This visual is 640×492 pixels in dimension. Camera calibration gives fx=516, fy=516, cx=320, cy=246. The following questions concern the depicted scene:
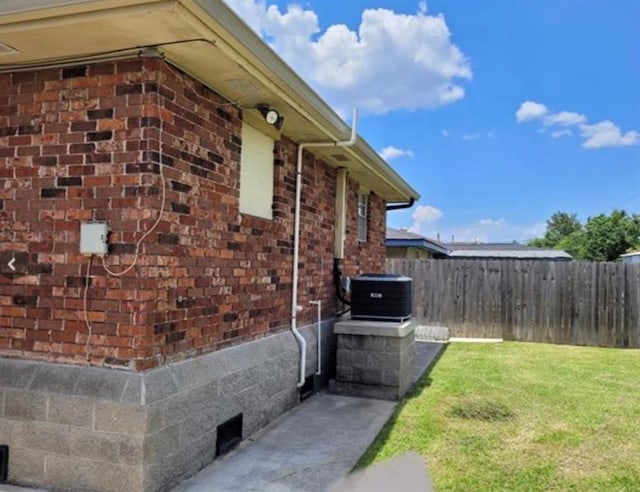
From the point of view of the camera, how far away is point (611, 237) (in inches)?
1406

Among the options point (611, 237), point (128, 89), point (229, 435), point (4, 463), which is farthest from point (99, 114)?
point (611, 237)

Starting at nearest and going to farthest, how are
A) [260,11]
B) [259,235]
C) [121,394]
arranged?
[121,394], [259,235], [260,11]

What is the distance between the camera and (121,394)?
331 cm

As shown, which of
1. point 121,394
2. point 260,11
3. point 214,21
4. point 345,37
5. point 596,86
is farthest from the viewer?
point 596,86

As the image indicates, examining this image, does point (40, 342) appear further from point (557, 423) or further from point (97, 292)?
point (557, 423)

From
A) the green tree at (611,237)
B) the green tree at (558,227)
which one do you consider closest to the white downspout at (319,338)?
the green tree at (611,237)

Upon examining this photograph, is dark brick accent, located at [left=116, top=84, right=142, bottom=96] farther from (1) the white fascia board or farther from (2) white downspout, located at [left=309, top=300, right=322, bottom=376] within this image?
(2) white downspout, located at [left=309, top=300, right=322, bottom=376]

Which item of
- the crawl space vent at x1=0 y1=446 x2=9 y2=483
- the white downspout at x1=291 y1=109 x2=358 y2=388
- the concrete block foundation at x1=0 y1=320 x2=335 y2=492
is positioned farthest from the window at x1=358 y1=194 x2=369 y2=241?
the crawl space vent at x1=0 y1=446 x2=9 y2=483

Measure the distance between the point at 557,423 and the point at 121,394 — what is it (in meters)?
4.33

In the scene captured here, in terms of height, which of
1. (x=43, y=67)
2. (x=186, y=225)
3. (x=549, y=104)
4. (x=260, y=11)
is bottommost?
(x=186, y=225)

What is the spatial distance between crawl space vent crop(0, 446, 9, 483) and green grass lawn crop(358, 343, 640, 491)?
261 centimetres

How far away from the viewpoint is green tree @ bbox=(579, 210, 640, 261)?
116ft

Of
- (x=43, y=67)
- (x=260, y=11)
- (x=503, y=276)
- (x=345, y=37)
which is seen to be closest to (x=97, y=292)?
A: (x=43, y=67)

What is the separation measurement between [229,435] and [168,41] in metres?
3.12
